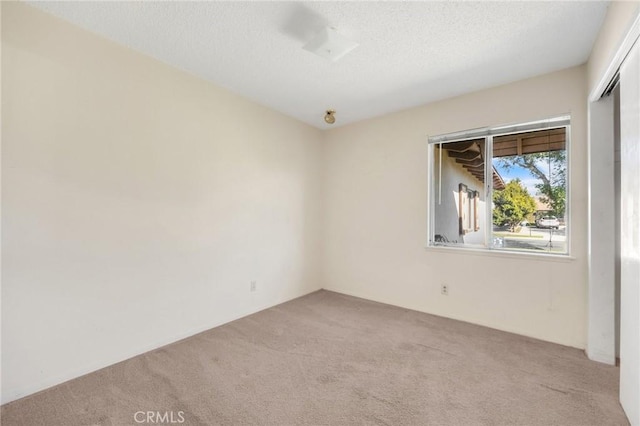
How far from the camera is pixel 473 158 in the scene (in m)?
3.10

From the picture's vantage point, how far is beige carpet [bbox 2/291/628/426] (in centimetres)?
162

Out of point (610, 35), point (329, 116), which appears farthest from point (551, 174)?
point (329, 116)

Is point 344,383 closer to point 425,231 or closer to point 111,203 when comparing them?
point 425,231

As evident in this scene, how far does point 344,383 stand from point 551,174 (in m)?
2.70

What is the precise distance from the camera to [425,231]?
10.7 feet

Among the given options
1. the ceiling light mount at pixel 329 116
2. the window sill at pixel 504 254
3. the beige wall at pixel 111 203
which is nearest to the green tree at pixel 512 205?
the window sill at pixel 504 254

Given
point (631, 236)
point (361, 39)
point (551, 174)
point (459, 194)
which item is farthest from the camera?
point (459, 194)

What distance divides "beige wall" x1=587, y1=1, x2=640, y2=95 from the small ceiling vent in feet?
4.85

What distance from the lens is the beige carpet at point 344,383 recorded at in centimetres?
162

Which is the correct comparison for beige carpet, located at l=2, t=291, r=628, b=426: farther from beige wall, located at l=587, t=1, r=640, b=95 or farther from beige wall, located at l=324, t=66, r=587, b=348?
beige wall, located at l=587, t=1, r=640, b=95

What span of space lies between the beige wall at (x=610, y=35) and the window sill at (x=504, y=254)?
4.71ft

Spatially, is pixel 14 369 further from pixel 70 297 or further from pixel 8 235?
pixel 8 235

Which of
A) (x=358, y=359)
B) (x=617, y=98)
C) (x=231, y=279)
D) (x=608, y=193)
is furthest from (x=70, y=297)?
(x=617, y=98)

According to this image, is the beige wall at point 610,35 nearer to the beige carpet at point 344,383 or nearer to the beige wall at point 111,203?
the beige carpet at point 344,383
